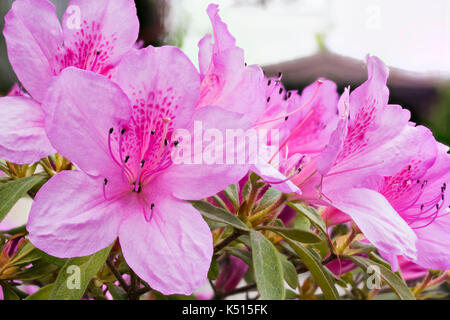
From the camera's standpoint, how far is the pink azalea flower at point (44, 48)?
44 centimetres

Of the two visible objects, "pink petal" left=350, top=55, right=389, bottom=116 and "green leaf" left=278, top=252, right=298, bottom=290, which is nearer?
"pink petal" left=350, top=55, right=389, bottom=116

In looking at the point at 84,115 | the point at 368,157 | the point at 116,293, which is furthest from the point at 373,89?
the point at 116,293

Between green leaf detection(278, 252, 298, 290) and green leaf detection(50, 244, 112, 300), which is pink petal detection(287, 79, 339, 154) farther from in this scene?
green leaf detection(50, 244, 112, 300)

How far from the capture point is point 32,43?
0.47m

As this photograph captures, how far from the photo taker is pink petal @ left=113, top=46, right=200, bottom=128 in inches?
16.2

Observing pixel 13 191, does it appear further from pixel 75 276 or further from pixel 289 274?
pixel 289 274

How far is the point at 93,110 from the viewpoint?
41 cm

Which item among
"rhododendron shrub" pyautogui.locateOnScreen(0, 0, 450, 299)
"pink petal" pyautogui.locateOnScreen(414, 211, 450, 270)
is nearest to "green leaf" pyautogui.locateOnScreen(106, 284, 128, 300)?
"rhododendron shrub" pyautogui.locateOnScreen(0, 0, 450, 299)

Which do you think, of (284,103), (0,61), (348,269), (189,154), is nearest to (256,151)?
(189,154)

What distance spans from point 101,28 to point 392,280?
432 mm

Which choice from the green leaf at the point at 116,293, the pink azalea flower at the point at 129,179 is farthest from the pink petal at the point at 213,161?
the green leaf at the point at 116,293

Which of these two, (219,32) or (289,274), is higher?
(219,32)

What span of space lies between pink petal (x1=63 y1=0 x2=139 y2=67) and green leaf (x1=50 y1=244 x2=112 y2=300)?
0.65 feet
